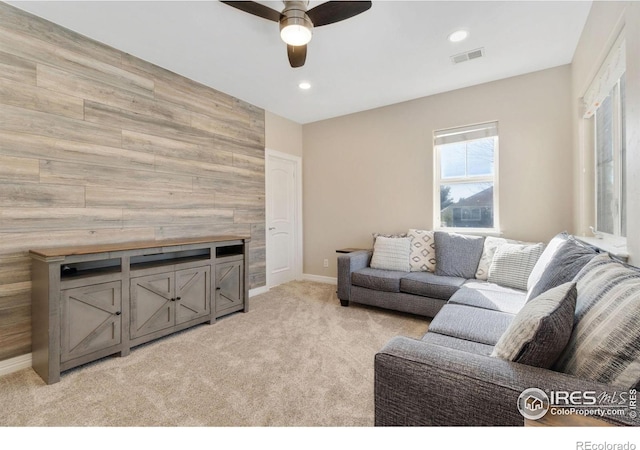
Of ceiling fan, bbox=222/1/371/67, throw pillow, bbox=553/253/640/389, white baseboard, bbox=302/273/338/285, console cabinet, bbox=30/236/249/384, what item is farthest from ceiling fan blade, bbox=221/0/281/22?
white baseboard, bbox=302/273/338/285

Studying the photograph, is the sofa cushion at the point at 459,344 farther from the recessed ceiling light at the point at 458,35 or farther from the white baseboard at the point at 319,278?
the white baseboard at the point at 319,278

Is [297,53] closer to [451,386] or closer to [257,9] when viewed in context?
[257,9]

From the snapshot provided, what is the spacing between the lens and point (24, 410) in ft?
5.39

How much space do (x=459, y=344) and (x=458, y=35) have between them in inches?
95.7

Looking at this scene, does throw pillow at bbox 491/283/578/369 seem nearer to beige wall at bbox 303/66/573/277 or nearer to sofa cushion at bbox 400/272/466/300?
sofa cushion at bbox 400/272/466/300

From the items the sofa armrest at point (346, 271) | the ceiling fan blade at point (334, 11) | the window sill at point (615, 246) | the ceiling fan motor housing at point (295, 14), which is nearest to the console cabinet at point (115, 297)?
the sofa armrest at point (346, 271)

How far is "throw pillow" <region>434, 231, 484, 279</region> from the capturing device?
3.08 m

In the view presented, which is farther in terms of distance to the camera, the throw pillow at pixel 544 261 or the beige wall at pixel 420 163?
the beige wall at pixel 420 163

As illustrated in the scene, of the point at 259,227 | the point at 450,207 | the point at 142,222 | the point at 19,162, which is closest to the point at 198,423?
the point at 142,222

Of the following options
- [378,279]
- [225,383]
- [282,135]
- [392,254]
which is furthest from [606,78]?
[282,135]

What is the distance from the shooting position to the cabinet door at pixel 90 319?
200cm

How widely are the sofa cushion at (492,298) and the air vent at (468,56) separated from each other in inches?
85.1

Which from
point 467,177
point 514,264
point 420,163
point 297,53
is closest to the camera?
point 297,53

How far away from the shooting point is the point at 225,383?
190cm
